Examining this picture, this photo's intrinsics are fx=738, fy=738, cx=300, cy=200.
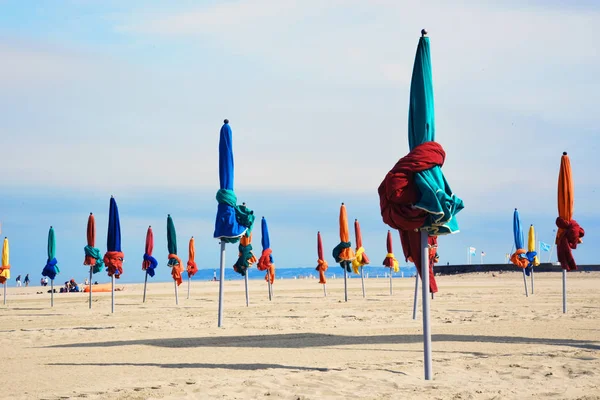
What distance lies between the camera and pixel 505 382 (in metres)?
9.70

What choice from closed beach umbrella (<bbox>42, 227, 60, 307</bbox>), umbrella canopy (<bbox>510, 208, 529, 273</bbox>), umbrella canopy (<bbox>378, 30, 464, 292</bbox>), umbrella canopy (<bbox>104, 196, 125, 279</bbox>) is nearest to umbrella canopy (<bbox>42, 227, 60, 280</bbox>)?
closed beach umbrella (<bbox>42, 227, 60, 307</bbox>)

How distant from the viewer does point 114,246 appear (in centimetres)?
2530

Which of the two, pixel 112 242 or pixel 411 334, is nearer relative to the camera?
pixel 411 334

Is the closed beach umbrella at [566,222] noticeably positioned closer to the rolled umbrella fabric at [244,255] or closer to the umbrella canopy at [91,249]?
the rolled umbrella fabric at [244,255]

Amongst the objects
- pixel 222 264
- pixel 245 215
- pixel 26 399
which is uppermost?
pixel 245 215

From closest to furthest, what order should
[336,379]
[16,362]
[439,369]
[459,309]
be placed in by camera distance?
[336,379]
[439,369]
[16,362]
[459,309]

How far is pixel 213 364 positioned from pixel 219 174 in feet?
21.3

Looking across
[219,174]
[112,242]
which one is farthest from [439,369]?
[112,242]

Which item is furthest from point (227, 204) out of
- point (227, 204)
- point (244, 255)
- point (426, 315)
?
point (244, 255)

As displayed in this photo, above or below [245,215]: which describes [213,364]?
below

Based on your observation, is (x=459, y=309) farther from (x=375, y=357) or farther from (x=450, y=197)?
(x=450, y=197)

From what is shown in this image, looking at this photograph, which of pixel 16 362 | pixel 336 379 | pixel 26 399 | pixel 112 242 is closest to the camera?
pixel 26 399

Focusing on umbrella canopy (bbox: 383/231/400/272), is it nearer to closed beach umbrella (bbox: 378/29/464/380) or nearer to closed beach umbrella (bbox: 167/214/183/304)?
closed beach umbrella (bbox: 167/214/183/304)

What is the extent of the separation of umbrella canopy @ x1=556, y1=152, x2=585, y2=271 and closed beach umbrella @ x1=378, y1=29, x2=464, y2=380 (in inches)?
401
